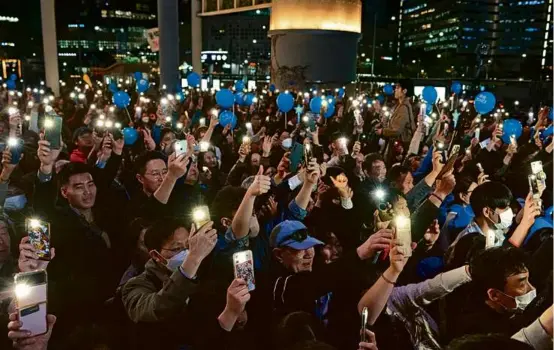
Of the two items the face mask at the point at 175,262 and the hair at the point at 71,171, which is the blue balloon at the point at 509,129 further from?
the face mask at the point at 175,262

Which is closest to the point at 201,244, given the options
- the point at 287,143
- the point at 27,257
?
the point at 27,257

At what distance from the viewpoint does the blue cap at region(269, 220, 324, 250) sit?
12.2ft

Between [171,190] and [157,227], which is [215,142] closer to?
[171,190]

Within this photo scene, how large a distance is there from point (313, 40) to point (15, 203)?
1561cm

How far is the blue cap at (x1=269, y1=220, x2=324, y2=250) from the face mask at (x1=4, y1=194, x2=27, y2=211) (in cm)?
280

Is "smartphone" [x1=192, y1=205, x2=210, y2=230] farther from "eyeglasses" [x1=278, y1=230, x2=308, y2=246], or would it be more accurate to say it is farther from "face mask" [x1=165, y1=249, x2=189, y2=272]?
"eyeglasses" [x1=278, y1=230, x2=308, y2=246]

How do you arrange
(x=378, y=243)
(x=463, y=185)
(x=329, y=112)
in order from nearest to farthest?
(x=378, y=243) < (x=463, y=185) < (x=329, y=112)

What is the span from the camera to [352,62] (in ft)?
69.1

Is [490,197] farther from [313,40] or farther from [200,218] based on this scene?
[313,40]

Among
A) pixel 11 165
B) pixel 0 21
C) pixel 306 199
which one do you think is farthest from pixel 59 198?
pixel 0 21

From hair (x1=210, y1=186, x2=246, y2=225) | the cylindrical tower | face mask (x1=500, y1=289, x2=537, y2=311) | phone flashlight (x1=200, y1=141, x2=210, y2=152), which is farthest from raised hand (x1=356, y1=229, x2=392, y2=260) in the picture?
the cylindrical tower

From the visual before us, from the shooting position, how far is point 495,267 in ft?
10.9

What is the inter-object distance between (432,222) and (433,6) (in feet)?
593

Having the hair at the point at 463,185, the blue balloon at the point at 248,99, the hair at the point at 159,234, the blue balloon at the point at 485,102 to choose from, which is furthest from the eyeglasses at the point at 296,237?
the blue balloon at the point at 248,99
